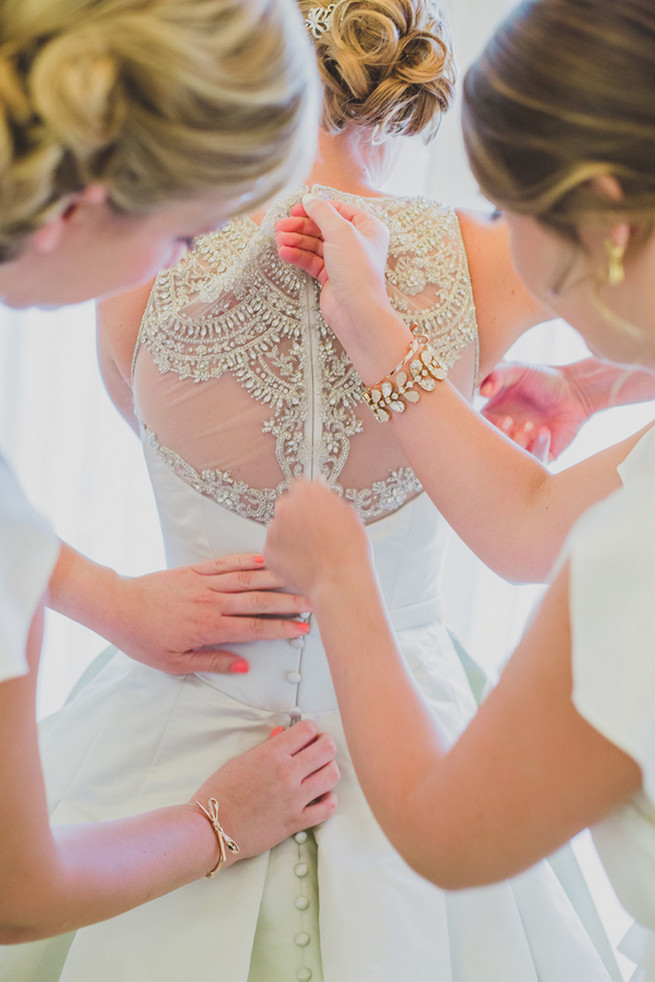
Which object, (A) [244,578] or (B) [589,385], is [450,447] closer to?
(A) [244,578]

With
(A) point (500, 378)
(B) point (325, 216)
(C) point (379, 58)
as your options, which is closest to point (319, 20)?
(C) point (379, 58)

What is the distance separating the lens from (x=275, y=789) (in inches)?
39.1

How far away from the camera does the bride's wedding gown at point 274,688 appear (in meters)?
0.94

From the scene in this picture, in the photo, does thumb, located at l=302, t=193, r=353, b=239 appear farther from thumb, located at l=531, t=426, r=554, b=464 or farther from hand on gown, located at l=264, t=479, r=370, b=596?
thumb, located at l=531, t=426, r=554, b=464

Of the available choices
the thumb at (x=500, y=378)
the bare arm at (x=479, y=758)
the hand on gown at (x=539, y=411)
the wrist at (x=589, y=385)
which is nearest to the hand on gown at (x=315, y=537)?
the bare arm at (x=479, y=758)

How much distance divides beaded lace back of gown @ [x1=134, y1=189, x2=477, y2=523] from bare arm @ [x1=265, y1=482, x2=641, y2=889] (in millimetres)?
313

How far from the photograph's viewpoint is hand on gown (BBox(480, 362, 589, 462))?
4.33 ft

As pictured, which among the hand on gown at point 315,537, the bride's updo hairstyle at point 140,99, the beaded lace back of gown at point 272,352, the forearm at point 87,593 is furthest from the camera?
the forearm at point 87,593

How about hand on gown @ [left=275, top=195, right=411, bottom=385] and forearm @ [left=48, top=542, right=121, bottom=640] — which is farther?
forearm @ [left=48, top=542, right=121, bottom=640]

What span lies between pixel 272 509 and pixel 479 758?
51cm

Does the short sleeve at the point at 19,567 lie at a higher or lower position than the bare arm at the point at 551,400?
higher

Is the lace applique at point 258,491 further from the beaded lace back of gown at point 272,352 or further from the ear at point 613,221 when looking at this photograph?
the ear at point 613,221

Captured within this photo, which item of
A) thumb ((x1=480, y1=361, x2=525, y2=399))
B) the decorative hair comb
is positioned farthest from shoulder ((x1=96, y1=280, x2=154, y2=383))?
thumb ((x1=480, y1=361, x2=525, y2=399))

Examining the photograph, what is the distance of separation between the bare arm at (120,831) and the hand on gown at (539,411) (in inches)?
20.4
